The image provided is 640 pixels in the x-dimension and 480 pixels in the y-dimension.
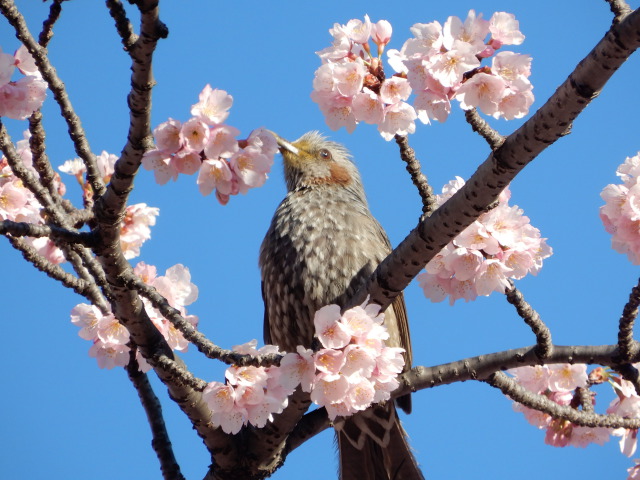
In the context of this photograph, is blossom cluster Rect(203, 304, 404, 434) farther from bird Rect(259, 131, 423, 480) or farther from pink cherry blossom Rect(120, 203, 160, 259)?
bird Rect(259, 131, 423, 480)

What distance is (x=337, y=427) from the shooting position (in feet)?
14.8

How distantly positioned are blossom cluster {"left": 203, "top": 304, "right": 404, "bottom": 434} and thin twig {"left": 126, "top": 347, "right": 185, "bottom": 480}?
88 cm

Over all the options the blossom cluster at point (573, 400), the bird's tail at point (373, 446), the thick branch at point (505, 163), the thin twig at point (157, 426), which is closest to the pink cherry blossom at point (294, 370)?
the thick branch at point (505, 163)

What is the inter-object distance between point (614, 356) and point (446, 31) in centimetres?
140

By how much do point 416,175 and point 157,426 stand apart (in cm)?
170

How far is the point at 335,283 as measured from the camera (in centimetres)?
460

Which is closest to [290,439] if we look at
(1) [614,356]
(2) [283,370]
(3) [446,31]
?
(2) [283,370]

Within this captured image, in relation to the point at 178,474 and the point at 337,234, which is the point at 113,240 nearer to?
the point at 178,474

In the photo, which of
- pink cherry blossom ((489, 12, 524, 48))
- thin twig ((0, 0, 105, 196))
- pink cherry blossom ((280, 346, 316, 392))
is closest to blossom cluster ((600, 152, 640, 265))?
pink cherry blossom ((489, 12, 524, 48))

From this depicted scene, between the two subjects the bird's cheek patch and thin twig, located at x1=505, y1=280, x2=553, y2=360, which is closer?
thin twig, located at x1=505, y1=280, x2=553, y2=360

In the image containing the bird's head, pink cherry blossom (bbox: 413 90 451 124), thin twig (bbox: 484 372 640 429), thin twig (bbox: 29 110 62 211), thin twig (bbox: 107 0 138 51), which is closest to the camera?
thin twig (bbox: 107 0 138 51)

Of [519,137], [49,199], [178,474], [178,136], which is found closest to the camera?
[178,136]

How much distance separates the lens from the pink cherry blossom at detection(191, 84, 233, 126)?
7.93 feet

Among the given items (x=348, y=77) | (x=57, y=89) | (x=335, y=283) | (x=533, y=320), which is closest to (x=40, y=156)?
(x=57, y=89)
